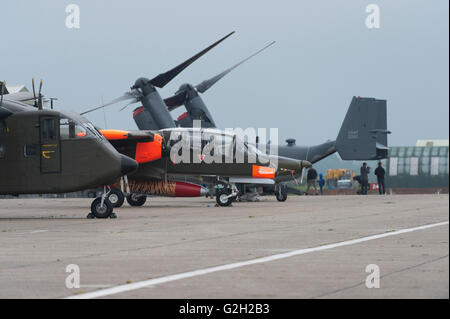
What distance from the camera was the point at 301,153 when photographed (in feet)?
147

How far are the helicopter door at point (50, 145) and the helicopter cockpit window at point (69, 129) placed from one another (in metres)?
0.12

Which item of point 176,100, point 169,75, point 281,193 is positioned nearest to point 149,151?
point 281,193

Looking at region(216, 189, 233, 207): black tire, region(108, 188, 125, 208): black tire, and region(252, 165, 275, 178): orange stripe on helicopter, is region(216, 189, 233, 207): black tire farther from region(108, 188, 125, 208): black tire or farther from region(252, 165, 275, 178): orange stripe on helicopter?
region(108, 188, 125, 208): black tire

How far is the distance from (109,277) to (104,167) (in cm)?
1129

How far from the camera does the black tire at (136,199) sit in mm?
30344

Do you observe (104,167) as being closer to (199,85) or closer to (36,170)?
(36,170)

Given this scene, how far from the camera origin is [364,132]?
1860 inches

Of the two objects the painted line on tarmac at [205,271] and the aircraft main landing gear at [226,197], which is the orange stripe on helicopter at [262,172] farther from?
the painted line on tarmac at [205,271]

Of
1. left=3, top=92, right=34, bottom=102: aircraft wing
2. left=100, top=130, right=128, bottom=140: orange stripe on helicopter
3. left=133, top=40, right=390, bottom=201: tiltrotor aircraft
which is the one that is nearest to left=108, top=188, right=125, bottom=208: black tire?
left=100, top=130, right=128, bottom=140: orange stripe on helicopter

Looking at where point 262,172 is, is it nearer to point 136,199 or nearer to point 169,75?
point 136,199

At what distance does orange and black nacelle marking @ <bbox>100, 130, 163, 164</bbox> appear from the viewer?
1092 inches

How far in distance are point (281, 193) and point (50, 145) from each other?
16.4 m

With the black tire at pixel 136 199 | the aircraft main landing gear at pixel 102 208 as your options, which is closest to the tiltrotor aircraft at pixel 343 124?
the black tire at pixel 136 199
